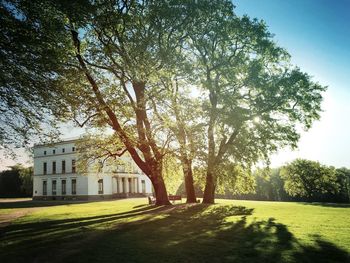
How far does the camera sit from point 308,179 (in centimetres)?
7069

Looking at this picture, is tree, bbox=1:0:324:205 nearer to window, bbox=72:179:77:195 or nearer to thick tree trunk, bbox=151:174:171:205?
thick tree trunk, bbox=151:174:171:205

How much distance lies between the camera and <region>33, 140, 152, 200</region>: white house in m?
60.1

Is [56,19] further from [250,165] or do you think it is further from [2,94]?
[250,165]

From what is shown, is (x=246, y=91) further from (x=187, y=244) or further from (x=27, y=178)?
(x=27, y=178)

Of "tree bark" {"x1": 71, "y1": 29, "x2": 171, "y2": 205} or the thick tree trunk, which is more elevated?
"tree bark" {"x1": 71, "y1": 29, "x2": 171, "y2": 205}

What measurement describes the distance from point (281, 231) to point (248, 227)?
1589 mm

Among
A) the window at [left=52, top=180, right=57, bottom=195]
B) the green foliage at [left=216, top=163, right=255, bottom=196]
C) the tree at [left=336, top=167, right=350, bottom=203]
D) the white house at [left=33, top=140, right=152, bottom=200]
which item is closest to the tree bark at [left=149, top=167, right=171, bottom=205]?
the green foliage at [left=216, top=163, right=255, bottom=196]

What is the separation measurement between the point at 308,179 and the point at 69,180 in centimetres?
5339

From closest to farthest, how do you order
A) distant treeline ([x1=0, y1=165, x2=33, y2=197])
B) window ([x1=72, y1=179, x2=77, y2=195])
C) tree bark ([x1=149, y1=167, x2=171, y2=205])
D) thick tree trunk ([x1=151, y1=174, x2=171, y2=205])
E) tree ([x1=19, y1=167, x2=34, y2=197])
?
tree bark ([x1=149, y1=167, x2=171, y2=205]) < thick tree trunk ([x1=151, y1=174, x2=171, y2=205]) < window ([x1=72, y1=179, x2=77, y2=195]) < tree ([x1=19, y1=167, x2=34, y2=197]) < distant treeline ([x1=0, y1=165, x2=33, y2=197])

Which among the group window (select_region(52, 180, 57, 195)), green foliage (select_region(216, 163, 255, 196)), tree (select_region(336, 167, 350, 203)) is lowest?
tree (select_region(336, 167, 350, 203))

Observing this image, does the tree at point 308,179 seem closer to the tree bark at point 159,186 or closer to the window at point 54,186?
the window at point 54,186

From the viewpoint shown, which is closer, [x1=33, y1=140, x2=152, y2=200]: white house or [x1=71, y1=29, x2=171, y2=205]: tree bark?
[x1=71, y1=29, x2=171, y2=205]: tree bark

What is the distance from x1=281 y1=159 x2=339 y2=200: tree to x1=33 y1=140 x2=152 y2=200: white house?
34.5 metres

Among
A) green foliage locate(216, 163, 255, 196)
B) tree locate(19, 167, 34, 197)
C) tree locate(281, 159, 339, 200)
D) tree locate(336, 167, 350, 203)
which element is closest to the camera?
green foliage locate(216, 163, 255, 196)
